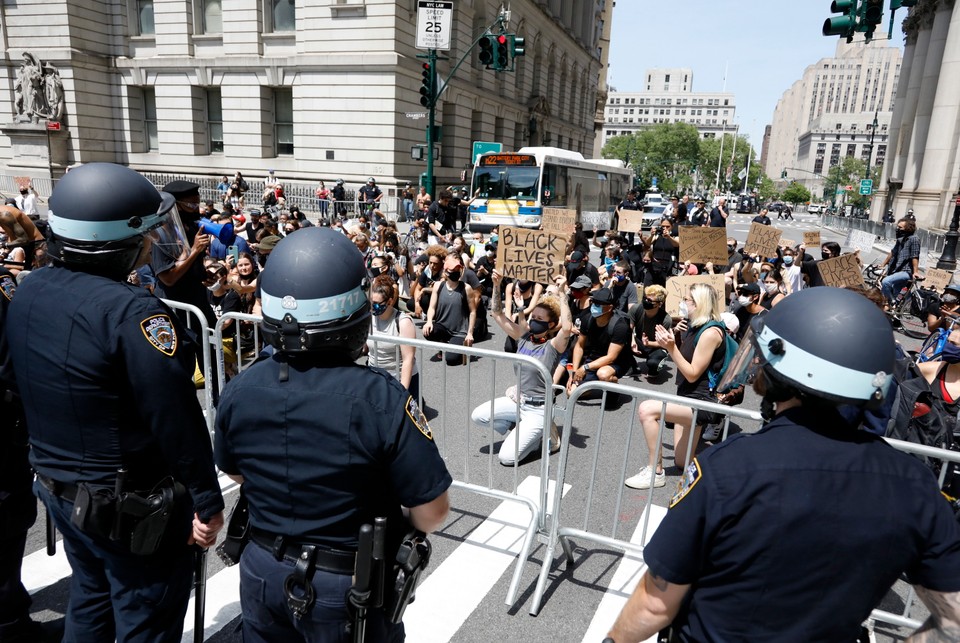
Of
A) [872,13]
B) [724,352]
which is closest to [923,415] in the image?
[724,352]

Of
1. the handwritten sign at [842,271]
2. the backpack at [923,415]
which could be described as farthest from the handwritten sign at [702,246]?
the backpack at [923,415]

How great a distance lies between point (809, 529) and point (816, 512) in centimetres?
5

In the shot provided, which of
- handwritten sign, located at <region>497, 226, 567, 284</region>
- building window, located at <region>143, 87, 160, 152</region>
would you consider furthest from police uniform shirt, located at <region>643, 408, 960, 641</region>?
building window, located at <region>143, 87, 160, 152</region>

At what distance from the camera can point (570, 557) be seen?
4.08 meters

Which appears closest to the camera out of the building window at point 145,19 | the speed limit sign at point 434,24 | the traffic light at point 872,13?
the traffic light at point 872,13

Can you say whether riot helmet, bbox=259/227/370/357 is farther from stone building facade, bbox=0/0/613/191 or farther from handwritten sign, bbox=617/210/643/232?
stone building facade, bbox=0/0/613/191

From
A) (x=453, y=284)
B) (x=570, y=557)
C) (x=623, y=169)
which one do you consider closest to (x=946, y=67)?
(x=623, y=169)

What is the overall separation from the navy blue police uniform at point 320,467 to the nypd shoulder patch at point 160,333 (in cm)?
39

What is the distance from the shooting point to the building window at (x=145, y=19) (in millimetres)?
29062

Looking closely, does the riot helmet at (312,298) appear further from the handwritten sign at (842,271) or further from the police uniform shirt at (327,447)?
the handwritten sign at (842,271)

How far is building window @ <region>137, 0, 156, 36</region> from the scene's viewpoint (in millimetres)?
29062

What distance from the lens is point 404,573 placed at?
2057 millimetres

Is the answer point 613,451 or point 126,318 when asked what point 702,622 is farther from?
point 613,451

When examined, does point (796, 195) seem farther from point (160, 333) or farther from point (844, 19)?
point (160, 333)
